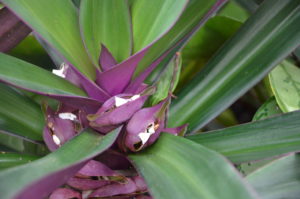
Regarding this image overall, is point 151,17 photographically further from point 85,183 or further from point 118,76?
point 85,183

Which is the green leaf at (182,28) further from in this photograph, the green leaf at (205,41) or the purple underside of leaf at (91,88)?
the green leaf at (205,41)

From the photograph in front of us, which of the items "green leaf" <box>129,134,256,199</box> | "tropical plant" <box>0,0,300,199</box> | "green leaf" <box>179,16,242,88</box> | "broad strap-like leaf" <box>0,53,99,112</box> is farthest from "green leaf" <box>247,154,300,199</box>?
"green leaf" <box>179,16,242,88</box>

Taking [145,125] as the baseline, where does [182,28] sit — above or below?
above

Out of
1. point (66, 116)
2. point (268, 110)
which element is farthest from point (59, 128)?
point (268, 110)

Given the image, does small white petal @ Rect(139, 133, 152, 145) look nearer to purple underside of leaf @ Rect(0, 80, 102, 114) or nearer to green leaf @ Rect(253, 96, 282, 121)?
purple underside of leaf @ Rect(0, 80, 102, 114)

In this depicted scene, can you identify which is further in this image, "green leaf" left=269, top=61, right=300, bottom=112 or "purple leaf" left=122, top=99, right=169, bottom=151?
"green leaf" left=269, top=61, right=300, bottom=112

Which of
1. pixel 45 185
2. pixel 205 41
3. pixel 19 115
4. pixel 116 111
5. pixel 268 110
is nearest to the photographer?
pixel 45 185

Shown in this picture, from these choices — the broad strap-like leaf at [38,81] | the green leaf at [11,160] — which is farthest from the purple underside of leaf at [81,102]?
the green leaf at [11,160]
